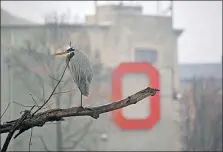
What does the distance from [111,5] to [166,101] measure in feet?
11.8

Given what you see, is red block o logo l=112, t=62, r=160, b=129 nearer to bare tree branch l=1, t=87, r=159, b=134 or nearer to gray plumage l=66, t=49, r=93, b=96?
gray plumage l=66, t=49, r=93, b=96

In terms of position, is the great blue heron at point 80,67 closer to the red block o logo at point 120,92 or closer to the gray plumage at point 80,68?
the gray plumage at point 80,68

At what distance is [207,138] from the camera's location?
13.5 m

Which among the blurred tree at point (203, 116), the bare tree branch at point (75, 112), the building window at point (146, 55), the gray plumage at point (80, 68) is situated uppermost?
the building window at point (146, 55)

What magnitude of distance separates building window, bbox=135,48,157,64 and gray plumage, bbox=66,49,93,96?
11429 mm

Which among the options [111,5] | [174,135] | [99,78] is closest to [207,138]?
[174,135]

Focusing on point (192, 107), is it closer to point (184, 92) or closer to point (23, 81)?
point (184, 92)

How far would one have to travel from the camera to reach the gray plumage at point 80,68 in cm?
170

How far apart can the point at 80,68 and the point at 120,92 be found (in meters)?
10.6

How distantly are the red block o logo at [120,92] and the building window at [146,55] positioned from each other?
810 mm

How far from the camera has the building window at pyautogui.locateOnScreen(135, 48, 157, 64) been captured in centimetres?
1320

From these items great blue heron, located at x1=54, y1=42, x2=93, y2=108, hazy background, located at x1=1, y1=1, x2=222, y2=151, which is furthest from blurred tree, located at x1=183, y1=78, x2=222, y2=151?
great blue heron, located at x1=54, y1=42, x2=93, y2=108

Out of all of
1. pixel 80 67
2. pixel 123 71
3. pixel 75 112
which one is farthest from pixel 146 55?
pixel 75 112

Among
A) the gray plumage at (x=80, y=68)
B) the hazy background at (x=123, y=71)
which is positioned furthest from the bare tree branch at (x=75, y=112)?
the hazy background at (x=123, y=71)
